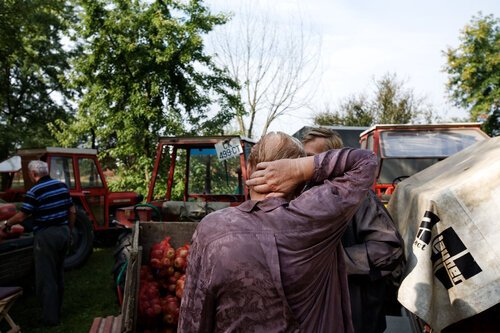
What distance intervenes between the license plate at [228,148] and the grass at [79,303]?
2489 mm

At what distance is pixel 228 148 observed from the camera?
250 inches

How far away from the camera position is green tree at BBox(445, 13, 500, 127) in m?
25.0

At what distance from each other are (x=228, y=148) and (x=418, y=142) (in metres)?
3.18

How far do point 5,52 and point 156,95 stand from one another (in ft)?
26.7

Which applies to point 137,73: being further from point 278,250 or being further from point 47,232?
point 278,250

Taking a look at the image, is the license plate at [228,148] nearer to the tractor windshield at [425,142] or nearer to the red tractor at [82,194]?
the tractor windshield at [425,142]

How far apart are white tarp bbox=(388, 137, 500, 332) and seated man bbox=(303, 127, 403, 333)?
24 cm

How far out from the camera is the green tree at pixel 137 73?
12508 millimetres

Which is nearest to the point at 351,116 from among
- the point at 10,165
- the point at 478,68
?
the point at 478,68

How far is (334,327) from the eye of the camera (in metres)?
1.55

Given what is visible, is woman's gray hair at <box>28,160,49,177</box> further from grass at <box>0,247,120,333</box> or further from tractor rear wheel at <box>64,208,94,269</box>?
tractor rear wheel at <box>64,208,94,269</box>

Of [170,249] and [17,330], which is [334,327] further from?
[17,330]

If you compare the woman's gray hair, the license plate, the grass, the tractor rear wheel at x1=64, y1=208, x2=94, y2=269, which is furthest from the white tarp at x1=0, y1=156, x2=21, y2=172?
the license plate

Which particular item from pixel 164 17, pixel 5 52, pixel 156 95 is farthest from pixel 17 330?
pixel 5 52
